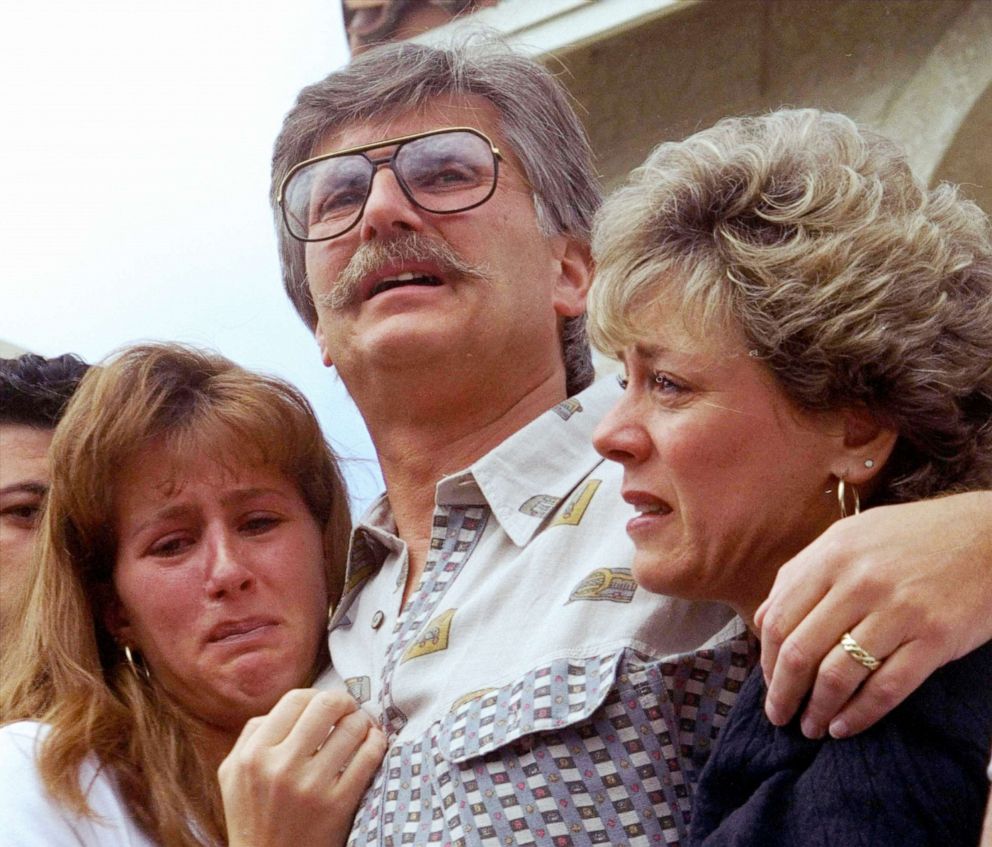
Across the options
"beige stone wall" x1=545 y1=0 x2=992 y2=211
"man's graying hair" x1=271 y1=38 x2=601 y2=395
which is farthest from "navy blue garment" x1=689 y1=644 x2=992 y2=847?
"beige stone wall" x1=545 y1=0 x2=992 y2=211

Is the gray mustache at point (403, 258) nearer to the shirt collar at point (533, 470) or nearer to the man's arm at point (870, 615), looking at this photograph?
the shirt collar at point (533, 470)

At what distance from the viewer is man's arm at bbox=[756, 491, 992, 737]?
1.34 metres

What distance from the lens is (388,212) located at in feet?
7.16

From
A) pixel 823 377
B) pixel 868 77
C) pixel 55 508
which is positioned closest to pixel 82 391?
pixel 55 508

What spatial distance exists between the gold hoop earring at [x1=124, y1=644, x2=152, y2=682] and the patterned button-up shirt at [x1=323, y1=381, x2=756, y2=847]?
0.31 metres

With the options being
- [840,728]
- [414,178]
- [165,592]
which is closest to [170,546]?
[165,592]

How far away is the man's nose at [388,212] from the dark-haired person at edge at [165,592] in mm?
304

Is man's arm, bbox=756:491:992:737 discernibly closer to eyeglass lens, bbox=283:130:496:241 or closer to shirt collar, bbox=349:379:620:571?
shirt collar, bbox=349:379:620:571

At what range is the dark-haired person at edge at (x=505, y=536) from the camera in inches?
54.7

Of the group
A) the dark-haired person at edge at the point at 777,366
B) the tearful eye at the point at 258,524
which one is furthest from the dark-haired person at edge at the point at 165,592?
the dark-haired person at edge at the point at 777,366

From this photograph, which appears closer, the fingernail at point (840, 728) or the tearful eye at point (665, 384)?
the fingernail at point (840, 728)

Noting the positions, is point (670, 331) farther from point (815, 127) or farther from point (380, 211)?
point (380, 211)

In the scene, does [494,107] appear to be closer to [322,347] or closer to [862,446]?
[322,347]

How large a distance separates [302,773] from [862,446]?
0.78 metres
